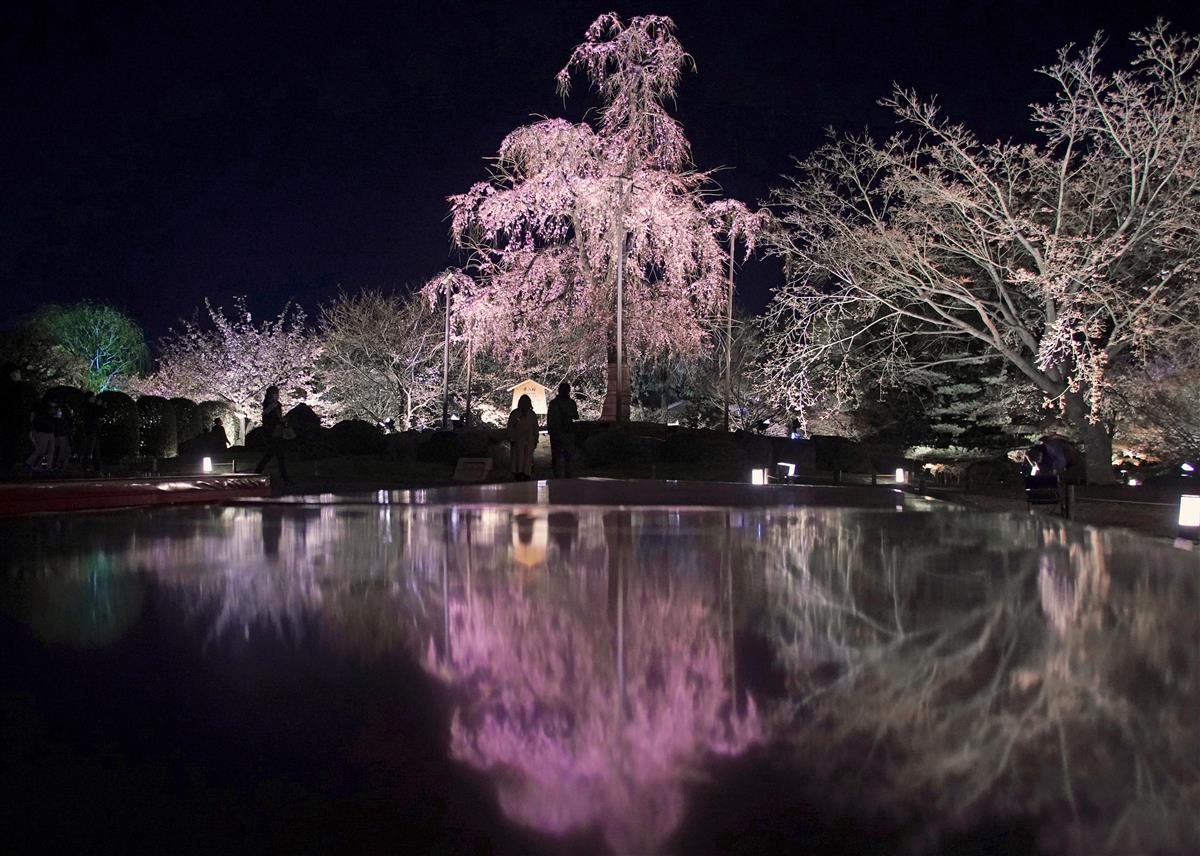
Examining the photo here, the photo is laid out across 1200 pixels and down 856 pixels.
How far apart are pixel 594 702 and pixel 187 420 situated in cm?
3523

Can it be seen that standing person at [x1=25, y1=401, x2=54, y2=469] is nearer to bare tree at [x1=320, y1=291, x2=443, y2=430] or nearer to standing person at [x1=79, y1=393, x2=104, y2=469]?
standing person at [x1=79, y1=393, x2=104, y2=469]

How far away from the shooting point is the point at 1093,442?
82.7 feet

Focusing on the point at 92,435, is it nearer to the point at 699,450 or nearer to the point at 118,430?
the point at 118,430

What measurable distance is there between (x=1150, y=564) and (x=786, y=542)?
319 cm

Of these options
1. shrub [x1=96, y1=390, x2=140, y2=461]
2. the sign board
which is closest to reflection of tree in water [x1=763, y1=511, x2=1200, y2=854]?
the sign board

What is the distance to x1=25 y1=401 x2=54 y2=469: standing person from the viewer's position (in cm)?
2019

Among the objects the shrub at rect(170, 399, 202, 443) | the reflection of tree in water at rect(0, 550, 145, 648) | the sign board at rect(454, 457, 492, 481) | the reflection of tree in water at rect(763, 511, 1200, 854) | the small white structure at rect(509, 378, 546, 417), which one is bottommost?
the reflection of tree in water at rect(763, 511, 1200, 854)

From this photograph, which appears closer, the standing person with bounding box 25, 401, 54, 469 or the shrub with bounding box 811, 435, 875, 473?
the standing person with bounding box 25, 401, 54, 469

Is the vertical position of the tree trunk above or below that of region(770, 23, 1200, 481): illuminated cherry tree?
below

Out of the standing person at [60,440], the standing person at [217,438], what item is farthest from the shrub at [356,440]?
the standing person at [60,440]

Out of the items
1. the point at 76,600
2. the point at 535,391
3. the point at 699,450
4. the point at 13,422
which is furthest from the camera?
the point at 535,391

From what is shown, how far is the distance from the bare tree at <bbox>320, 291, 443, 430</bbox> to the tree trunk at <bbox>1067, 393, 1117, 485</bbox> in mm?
40617

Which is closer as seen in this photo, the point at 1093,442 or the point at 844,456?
the point at 1093,442

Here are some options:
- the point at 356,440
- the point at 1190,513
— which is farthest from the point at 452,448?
the point at 1190,513
